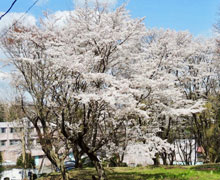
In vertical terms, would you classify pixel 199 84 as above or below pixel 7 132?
above

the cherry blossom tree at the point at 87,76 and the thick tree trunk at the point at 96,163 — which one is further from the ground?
the cherry blossom tree at the point at 87,76

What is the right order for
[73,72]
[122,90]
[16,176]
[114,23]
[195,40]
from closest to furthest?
A: 1. [122,90]
2. [73,72]
3. [114,23]
4. [195,40]
5. [16,176]

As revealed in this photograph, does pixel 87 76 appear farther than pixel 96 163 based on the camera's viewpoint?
No

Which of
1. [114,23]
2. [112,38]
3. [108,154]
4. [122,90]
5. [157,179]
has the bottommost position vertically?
[157,179]

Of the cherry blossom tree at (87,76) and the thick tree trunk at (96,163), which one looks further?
the thick tree trunk at (96,163)

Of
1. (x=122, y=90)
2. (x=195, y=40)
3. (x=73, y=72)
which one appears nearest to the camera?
(x=122, y=90)

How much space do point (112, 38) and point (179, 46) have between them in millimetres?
8757

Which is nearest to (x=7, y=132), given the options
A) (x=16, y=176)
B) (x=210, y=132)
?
(x=16, y=176)

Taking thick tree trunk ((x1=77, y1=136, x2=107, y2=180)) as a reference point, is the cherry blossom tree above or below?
above

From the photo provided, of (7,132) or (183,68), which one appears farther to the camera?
(7,132)

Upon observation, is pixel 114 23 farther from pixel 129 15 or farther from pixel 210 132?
pixel 210 132

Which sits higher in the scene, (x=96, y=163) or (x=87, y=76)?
(x=87, y=76)

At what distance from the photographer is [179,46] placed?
16.8 metres

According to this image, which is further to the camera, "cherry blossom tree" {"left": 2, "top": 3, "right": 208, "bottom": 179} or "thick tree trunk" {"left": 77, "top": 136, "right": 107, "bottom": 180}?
"thick tree trunk" {"left": 77, "top": 136, "right": 107, "bottom": 180}
